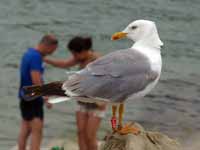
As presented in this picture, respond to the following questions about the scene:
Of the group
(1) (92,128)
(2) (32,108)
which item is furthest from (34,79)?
(1) (92,128)

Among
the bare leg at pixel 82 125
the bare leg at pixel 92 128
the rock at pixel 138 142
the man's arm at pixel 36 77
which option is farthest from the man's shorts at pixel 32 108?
the rock at pixel 138 142

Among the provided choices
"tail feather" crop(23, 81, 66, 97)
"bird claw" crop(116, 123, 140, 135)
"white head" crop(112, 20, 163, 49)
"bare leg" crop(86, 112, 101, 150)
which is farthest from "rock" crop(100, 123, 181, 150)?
"white head" crop(112, 20, 163, 49)

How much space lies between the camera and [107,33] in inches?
676

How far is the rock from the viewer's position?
23.6 feet

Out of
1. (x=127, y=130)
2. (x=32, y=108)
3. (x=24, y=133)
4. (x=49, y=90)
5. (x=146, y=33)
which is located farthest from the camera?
(x=24, y=133)

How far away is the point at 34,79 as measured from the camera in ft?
26.7

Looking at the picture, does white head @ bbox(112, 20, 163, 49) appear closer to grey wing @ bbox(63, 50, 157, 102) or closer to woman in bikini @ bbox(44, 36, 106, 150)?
grey wing @ bbox(63, 50, 157, 102)

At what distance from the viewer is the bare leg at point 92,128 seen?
26.4ft

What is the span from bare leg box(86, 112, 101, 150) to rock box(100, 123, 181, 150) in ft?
2.14

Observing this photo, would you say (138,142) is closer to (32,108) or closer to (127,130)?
(127,130)

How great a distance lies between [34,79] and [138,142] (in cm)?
153

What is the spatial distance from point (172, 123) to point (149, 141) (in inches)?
187

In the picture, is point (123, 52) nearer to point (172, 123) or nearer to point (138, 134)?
point (138, 134)

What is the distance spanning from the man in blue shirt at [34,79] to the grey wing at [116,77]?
1229 mm
